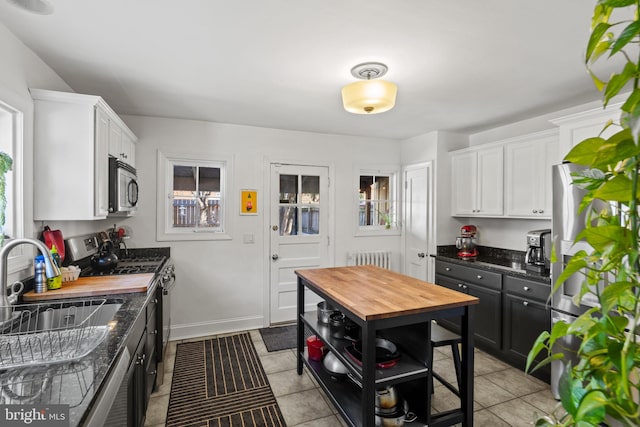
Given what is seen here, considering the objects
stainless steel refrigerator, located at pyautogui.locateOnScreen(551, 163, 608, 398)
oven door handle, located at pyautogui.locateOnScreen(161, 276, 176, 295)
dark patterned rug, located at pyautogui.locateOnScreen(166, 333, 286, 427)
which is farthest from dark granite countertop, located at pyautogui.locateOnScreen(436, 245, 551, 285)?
oven door handle, located at pyautogui.locateOnScreen(161, 276, 176, 295)

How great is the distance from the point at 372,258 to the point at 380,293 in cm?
254

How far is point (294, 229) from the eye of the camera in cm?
435

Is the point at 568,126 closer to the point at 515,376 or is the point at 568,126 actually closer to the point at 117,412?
the point at 515,376

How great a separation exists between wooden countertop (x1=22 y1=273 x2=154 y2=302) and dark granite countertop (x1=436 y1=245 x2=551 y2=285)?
3.08 meters

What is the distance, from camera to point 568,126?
8.93 feet

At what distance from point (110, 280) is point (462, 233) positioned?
3.71 meters

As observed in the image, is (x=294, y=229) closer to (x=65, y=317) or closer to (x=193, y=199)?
(x=193, y=199)

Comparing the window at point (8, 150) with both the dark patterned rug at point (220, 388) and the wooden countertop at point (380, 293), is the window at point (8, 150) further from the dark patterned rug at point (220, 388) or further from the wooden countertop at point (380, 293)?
the wooden countertop at point (380, 293)

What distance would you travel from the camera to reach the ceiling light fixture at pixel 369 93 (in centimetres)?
227

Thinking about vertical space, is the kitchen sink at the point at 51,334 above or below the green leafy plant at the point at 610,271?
below

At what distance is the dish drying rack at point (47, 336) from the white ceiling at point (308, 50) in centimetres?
157

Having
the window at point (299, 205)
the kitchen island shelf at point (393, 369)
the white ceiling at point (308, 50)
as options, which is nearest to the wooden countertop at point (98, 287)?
the kitchen island shelf at point (393, 369)

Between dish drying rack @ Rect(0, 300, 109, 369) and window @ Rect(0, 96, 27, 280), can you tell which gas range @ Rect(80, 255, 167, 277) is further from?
dish drying rack @ Rect(0, 300, 109, 369)

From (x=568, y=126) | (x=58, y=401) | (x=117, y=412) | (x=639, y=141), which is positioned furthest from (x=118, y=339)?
(x=568, y=126)
